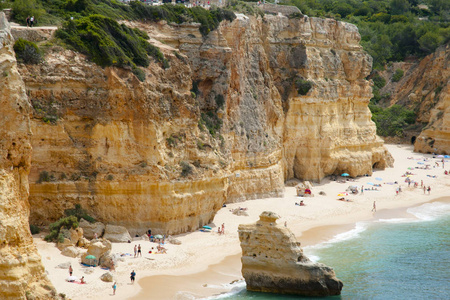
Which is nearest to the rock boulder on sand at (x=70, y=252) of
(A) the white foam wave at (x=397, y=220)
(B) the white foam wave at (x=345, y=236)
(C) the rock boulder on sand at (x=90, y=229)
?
(C) the rock boulder on sand at (x=90, y=229)

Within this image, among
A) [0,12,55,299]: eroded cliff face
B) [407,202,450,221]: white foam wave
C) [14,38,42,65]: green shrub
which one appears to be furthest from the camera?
[407,202,450,221]: white foam wave

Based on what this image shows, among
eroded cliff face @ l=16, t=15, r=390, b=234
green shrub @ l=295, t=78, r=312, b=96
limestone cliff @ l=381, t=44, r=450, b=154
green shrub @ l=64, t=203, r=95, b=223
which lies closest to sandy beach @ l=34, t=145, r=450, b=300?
eroded cliff face @ l=16, t=15, r=390, b=234

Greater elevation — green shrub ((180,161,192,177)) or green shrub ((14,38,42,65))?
green shrub ((14,38,42,65))

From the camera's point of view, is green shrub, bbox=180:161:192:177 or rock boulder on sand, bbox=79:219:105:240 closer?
rock boulder on sand, bbox=79:219:105:240

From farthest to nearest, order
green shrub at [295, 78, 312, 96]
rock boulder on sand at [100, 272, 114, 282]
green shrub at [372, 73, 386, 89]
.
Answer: green shrub at [372, 73, 386, 89]
green shrub at [295, 78, 312, 96]
rock boulder on sand at [100, 272, 114, 282]

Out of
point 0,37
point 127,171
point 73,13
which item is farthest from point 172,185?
point 0,37

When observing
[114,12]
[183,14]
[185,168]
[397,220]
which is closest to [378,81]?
[397,220]

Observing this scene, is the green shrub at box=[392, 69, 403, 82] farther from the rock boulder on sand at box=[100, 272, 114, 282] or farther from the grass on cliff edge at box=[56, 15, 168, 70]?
the rock boulder on sand at box=[100, 272, 114, 282]
